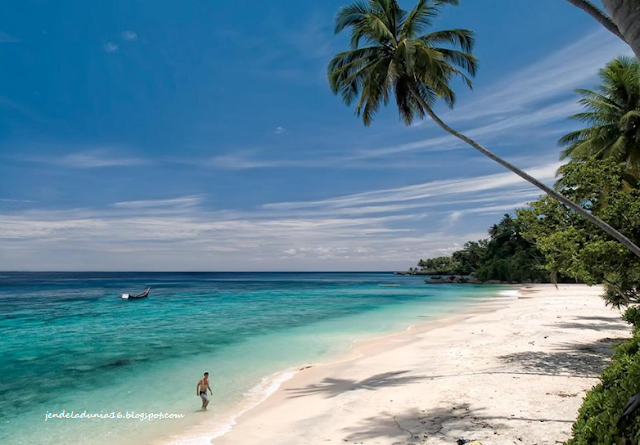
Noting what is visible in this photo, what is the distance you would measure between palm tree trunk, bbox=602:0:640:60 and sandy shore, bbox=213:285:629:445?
19.5 ft

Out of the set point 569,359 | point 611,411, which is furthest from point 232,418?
point 569,359

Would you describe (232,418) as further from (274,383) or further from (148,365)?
(148,365)

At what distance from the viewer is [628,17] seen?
2.39 meters

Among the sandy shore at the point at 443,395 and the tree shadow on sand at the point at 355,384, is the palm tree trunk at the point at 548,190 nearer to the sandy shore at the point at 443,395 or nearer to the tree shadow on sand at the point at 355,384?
the sandy shore at the point at 443,395

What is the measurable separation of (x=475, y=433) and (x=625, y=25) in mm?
6414

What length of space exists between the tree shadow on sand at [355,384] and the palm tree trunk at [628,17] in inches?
384

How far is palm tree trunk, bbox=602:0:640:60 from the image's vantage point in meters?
2.34

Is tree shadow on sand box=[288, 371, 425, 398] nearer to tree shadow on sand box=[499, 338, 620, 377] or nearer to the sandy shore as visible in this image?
the sandy shore

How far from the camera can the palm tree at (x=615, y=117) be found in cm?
1625

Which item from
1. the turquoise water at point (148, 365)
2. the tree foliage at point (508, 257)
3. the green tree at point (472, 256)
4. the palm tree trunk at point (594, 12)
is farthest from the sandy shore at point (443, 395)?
the green tree at point (472, 256)

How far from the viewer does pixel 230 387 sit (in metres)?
12.2

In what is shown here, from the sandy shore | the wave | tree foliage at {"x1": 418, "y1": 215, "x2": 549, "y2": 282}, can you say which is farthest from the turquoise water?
tree foliage at {"x1": 418, "y1": 215, "x2": 549, "y2": 282}

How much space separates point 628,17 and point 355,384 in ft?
35.2

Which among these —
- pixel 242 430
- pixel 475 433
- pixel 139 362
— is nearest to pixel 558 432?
pixel 475 433
